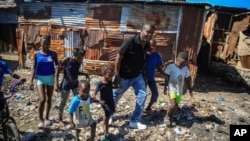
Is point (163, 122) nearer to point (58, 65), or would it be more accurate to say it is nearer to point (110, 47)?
point (58, 65)

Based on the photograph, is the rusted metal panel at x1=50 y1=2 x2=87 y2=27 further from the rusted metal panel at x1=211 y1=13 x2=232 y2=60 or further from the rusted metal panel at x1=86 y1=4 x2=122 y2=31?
the rusted metal panel at x1=211 y1=13 x2=232 y2=60

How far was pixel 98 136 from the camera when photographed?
4660 millimetres

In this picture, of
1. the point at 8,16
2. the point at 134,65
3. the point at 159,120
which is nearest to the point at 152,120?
the point at 159,120

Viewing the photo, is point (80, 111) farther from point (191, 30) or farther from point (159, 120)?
point (191, 30)

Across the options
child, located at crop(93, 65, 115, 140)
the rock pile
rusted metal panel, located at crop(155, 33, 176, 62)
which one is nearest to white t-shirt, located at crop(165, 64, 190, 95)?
the rock pile

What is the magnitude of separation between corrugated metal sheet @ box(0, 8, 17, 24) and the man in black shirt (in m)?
11.7

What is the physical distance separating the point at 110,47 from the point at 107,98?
4.92 metres

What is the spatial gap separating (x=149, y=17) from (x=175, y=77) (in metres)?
4.23

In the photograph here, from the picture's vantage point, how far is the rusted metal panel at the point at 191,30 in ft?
27.5

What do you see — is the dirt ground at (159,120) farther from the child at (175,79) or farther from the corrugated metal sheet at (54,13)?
the corrugated metal sheet at (54,13)

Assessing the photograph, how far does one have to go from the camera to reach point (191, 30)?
8.48 m

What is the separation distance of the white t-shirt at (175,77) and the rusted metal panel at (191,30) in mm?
3867

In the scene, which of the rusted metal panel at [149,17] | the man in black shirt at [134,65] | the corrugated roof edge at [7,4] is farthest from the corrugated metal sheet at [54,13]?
the man in black shirt at [134,65]

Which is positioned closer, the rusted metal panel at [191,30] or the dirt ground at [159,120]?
the dirt ground at [159,120]
